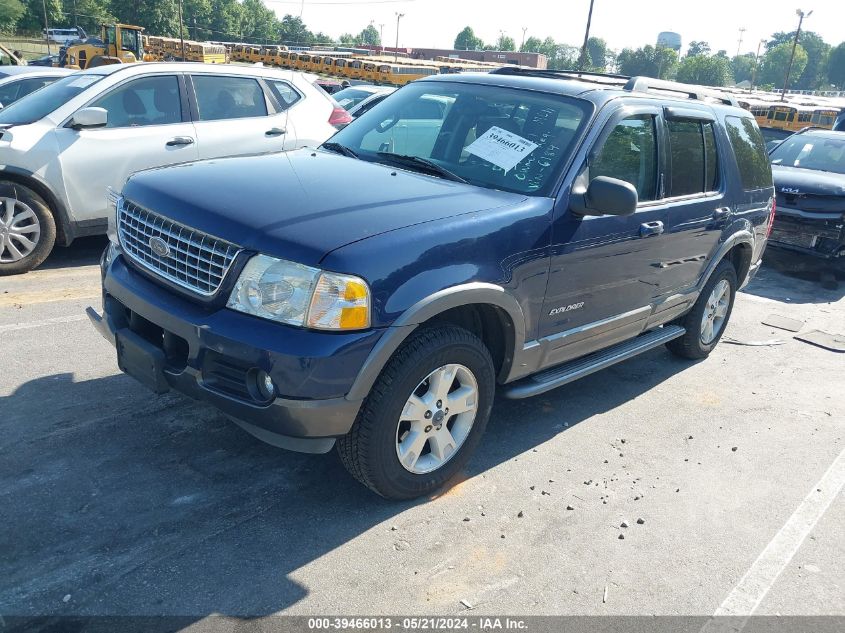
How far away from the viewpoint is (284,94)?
7887mm

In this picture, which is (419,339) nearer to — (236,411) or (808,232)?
(236,411)

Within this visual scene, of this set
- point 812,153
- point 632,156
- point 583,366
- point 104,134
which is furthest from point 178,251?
point 812,153

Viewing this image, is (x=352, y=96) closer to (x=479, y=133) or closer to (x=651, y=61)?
(x=479, y=133)

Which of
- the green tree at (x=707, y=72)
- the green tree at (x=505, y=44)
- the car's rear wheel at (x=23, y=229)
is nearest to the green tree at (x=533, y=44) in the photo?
the green tree at (x=505, y=44)

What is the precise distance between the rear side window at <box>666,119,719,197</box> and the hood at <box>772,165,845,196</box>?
4171 millimetres

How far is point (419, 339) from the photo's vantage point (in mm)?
3197

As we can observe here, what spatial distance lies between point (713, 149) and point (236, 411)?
383cm

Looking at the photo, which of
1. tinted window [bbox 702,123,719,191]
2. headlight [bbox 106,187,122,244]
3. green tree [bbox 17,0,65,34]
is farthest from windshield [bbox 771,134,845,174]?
green tree [bbox 17,0,65,34]

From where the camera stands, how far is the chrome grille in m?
3.06

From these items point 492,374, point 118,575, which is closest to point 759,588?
point 492,374

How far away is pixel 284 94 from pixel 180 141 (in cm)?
146

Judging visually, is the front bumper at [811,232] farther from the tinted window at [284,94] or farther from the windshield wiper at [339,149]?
the windshield wiper at [339,149]

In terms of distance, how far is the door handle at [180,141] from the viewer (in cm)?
688

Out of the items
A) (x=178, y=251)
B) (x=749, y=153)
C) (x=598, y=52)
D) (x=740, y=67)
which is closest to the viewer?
(x=178, y=251)
